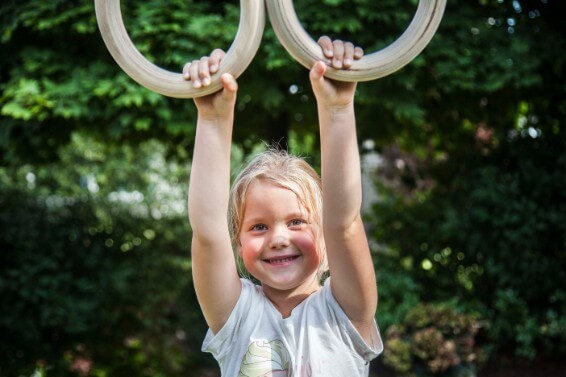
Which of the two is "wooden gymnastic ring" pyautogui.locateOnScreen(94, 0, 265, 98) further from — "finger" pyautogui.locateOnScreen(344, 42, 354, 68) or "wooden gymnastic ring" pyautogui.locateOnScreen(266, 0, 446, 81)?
"finger" pyautogui.locateOnScreen(344, 42, 354, 68)

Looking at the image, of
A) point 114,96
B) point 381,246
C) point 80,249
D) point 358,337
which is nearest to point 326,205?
point 358,337

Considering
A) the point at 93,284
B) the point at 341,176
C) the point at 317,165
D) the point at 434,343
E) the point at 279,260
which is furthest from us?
the point at 93,284

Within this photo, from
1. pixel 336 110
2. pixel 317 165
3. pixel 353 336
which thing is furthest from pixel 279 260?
pixel 317 165

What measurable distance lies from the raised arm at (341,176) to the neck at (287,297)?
180 millimetres

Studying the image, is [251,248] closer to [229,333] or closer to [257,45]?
[229,333]

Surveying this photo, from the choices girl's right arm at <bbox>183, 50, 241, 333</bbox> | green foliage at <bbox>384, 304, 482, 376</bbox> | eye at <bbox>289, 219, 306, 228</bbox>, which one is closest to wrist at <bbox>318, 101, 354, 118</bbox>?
girl's right arm at <bbox>183, 50, 241, 333</bbox>

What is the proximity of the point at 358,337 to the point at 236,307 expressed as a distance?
0.33 metres

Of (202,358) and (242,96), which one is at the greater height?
(242,96)

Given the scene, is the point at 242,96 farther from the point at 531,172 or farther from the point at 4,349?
the point at 4,349

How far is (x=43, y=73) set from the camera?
4.75m

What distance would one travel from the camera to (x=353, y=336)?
5.97ft

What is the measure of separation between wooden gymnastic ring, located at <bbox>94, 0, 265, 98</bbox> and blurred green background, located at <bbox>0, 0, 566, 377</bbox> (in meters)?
2.60

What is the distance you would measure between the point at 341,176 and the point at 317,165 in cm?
459

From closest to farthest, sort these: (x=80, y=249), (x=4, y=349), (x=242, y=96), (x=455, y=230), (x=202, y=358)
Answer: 1. (x=242, y=96)
2. (x=455, y=230)
3. (x=4, y=349)
4. (x=80, y=249)
5. (x=202, y=358)
